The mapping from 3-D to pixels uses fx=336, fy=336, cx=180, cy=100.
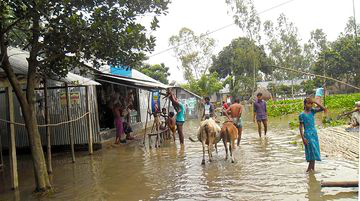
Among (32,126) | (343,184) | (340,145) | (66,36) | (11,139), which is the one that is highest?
(66,36)

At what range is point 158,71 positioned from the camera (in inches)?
2018

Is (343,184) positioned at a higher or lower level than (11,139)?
lower

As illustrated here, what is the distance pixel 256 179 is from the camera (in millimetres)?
7035

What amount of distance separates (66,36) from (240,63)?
1461 inches

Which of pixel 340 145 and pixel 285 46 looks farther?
pixel 285 46

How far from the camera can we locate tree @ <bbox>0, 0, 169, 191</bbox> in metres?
6.74

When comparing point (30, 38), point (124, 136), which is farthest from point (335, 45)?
point (30, 38)

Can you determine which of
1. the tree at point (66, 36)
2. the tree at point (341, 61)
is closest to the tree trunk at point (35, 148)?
the tree at point (66, 36)

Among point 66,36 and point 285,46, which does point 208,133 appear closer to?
point 66,36

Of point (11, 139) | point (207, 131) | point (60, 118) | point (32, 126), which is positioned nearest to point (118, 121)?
point (60, 118)

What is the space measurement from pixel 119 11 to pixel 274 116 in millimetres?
19883

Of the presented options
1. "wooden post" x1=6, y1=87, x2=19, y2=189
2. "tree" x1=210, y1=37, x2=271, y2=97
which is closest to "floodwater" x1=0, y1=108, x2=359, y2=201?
"wooden post" x1=6, y1=87, x2=19, y2=189

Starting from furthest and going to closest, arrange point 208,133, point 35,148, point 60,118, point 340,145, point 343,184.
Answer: point 60,118, point 340,145, point 208,133, point 35,148, point 343,184

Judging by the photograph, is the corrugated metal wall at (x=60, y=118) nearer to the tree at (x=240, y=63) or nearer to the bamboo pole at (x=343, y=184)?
the bamboo pole at (x=343, y=184)
